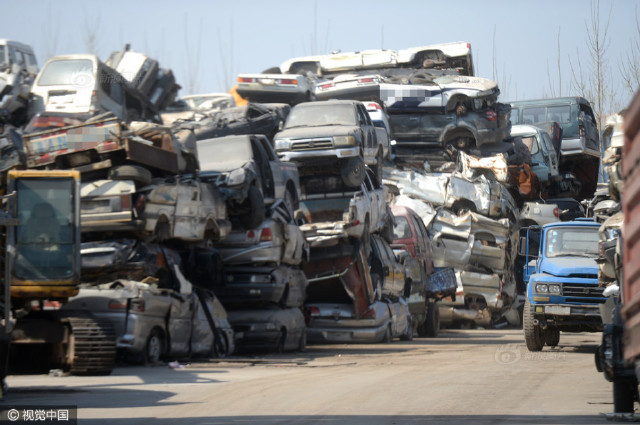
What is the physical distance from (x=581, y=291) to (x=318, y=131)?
665 cm

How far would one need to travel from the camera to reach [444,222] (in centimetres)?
3062

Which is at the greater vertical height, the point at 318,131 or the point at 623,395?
the point at 318,131

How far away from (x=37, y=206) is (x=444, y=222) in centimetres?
1806

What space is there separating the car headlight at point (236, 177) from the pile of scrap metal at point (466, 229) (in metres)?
11.8

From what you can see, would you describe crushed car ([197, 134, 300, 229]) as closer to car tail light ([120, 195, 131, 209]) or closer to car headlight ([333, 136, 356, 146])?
car headlight ([333, 136, 356, 146])

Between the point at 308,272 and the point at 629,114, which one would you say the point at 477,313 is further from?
the point at 629,114

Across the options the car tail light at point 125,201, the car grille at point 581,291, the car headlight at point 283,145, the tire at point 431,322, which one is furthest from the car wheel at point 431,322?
the car tail light at point 125,201

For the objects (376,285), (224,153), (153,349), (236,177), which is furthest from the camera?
(376,285)

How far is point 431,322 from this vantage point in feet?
92.9

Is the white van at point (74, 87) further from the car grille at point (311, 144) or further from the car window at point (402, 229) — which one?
the car window at point (402, 229)

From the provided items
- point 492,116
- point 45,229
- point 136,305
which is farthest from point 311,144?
point 492,116

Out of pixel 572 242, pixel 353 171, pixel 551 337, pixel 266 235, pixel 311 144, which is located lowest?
pixel 551 337

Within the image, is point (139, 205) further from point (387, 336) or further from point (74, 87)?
point (74, 87)

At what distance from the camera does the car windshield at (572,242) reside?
20.6 metres
